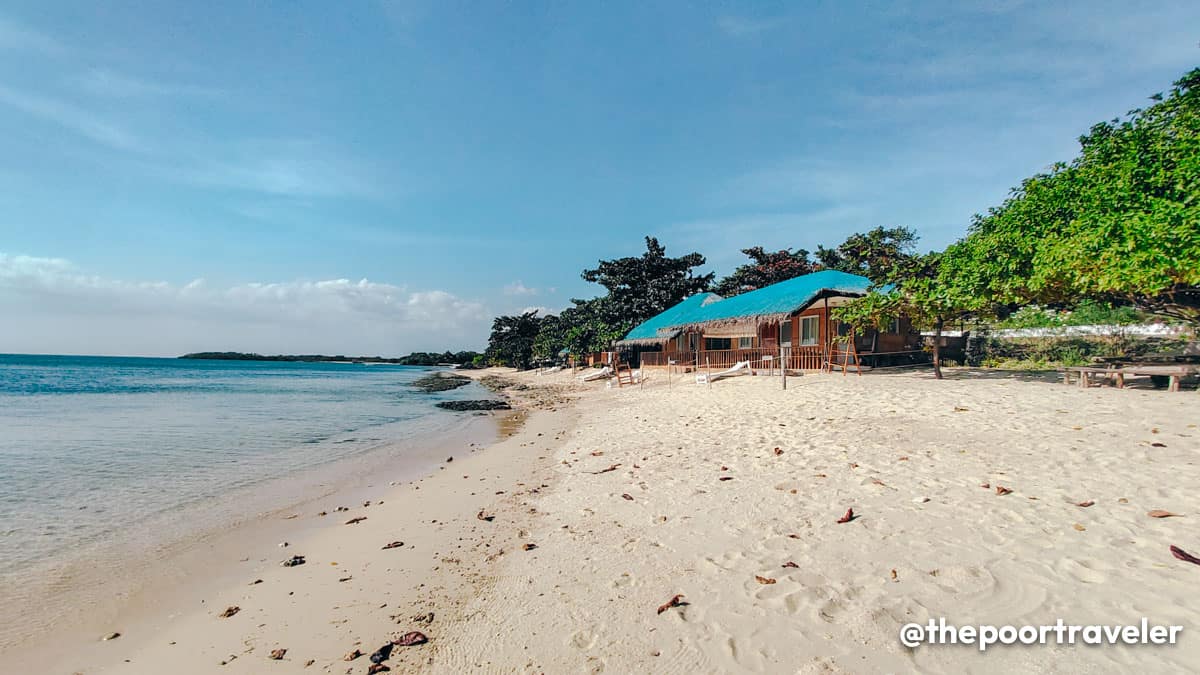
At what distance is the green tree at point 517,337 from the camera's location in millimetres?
53438

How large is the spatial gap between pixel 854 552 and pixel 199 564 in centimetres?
580

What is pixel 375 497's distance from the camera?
6.82 m

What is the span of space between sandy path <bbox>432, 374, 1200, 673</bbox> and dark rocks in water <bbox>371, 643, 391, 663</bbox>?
31 cm

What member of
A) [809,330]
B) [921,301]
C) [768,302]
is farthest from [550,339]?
[921,301]

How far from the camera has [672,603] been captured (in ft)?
10.3

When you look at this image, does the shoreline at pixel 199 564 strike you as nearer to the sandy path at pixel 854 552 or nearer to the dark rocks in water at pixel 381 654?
the dark rocks in water at pixel 381 654

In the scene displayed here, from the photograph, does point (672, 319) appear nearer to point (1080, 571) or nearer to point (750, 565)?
point (750, 565)

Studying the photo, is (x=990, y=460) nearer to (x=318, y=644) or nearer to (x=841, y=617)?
(x=841, y=617)

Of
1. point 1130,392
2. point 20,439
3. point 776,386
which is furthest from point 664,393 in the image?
point 20,439

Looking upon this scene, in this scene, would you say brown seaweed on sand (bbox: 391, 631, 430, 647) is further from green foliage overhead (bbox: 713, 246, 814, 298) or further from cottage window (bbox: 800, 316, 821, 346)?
green foliage overhead (bbox: 713, 246, 814, 298)

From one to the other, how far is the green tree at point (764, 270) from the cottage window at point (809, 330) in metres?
13.8

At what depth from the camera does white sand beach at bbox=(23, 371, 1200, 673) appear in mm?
2730

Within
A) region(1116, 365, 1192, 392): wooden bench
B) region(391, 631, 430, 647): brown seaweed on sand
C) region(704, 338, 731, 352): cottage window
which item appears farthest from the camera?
region(704, 338, 731, 352): cottage window

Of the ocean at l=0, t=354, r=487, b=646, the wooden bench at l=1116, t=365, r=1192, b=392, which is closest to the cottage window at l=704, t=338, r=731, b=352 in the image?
the ocean at l=0, t=354, r=487, b=646
